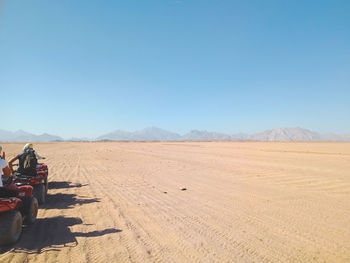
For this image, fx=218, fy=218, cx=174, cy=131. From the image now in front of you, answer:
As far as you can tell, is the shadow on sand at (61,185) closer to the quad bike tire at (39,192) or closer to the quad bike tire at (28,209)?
the quad bike tire at (39,192)

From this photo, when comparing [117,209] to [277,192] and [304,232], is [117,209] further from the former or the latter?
[277,192]

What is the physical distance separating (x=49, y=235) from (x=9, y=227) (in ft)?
2.62

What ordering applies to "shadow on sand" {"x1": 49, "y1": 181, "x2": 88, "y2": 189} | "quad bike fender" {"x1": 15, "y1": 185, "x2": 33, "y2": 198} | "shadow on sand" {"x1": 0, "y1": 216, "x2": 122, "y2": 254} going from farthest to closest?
"shadow on sand" {"x1": 49, "y1": 181, "x2": 88, "y2": 189}
"quad bike fender" {"x1": 15, "y1": 185, "x2": 33, "y2": 198}
"shadow on sand" {"x1": 0, "y1": 216, "x2": 122, "y2": 254}

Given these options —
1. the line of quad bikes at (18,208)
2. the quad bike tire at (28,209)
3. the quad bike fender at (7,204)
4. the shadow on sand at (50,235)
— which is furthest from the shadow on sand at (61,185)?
the quad bike fender at (7,204)

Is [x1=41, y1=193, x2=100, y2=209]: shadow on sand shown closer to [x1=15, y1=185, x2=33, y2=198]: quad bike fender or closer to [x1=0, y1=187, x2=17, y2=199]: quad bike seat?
[x1=15, y1=185, x2=33, y2=198]: quad bike fender

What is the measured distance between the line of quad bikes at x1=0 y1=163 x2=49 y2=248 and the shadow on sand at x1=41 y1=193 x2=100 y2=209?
41cm

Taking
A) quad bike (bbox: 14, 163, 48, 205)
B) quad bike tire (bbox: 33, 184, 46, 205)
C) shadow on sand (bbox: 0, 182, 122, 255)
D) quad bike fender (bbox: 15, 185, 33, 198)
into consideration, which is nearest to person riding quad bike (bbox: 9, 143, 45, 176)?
quad bike (bbox: 14, 163, 48, 205)

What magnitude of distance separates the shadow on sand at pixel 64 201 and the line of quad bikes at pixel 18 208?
41 cm

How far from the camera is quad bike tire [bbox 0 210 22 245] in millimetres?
3463

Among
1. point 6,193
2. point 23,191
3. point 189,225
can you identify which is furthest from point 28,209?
point 189,225

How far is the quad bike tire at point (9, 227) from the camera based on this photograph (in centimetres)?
346

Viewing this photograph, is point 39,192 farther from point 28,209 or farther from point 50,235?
point 50,235

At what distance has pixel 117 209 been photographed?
5688mm

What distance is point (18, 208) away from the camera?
13.9 feet
